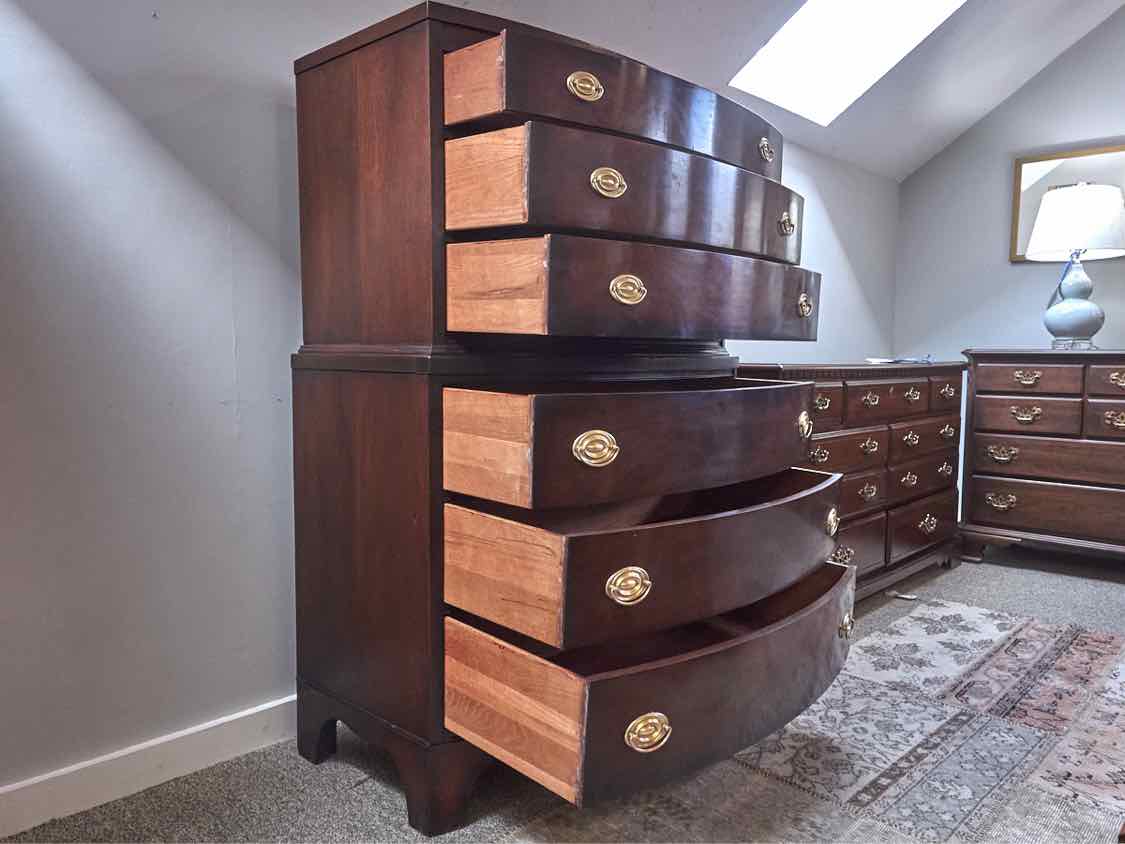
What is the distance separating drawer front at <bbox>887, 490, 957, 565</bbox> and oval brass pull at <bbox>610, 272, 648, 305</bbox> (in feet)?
5.25

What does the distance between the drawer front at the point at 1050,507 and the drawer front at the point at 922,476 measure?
0.51 feet

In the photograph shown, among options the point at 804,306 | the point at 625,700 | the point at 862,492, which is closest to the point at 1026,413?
the point at 862,492

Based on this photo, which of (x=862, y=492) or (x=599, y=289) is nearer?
(x=599, y=289)

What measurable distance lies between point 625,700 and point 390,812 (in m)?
0.54

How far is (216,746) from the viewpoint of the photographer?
4.60 feet

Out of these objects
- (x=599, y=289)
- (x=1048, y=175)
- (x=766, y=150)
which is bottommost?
(x=599, y=289)

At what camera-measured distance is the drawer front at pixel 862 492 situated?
→ 2.16 meters

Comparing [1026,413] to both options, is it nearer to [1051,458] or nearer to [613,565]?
[1051,458]

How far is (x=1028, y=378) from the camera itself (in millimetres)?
2697

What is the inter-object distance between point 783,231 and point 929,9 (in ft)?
5.62

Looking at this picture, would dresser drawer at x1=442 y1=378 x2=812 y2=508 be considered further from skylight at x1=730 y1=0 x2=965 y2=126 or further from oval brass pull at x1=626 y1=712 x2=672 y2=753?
skylight at x1=730 y1=0 x2=965 y2=126

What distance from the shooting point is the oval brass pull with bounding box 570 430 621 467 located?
99cm

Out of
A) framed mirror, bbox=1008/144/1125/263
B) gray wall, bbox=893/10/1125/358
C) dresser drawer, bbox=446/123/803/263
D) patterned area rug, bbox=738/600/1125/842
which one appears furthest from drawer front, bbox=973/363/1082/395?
dresser drawer, bbox=446/123/803/263

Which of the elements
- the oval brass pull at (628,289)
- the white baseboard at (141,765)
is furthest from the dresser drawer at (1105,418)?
the white baseboard at (141,765)
